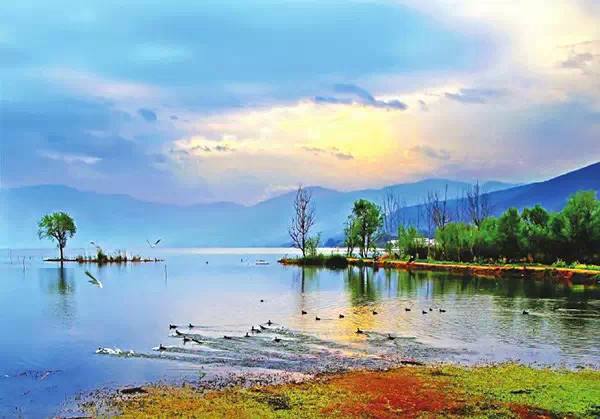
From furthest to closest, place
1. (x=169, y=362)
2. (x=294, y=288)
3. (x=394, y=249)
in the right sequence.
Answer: (x=394, y=249), (x=294, y=288), (x=169, y=362)

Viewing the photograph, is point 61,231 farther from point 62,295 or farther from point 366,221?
point 62,295

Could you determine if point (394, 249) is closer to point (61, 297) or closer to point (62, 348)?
point (61, 297)

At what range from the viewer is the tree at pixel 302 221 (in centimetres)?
9544

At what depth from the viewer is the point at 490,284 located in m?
50.5

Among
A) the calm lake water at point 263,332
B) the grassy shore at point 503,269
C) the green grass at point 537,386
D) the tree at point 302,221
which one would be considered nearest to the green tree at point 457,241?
the grassy shore at point 503,269

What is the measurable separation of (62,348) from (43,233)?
82.9 m

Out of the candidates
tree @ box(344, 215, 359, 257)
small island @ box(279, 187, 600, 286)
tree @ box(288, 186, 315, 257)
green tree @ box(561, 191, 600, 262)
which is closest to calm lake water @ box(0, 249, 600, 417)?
small island @ box(279, 187, 600, 286)

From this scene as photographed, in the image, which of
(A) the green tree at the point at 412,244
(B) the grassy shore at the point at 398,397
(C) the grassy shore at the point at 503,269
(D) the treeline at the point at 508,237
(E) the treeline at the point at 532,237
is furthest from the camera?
(A) the green tree at the point at 412,244

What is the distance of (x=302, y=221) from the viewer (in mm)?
96125

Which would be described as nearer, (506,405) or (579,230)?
(506,405)

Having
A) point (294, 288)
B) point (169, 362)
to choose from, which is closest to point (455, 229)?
point (294, 288)

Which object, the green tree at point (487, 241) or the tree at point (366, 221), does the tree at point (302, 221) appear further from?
the green tree at point (487, 241)

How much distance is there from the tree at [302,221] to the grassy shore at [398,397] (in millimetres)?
77156

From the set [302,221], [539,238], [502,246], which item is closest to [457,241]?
[502,246]
